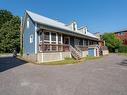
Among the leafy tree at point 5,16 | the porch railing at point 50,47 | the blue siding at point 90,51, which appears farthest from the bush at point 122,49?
the leafy tree at point 5,16

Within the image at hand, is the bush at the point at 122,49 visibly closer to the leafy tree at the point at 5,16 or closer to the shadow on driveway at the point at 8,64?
the shadow on driveway at the point at 8,64

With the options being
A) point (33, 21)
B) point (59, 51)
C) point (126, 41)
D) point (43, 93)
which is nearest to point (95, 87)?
point (43, 93)

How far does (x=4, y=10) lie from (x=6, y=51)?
2453cm

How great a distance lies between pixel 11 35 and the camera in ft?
136

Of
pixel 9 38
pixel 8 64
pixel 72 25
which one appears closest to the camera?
pixel 8 64

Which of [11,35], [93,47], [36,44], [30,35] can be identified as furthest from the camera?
[11,35]

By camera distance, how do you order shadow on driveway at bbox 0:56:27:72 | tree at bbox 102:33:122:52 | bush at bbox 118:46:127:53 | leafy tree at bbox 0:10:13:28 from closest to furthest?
shadow on driveway at bbox 0:56:27:72 → tree at bbox 102:33:122:52 → bush at bbox 118:46:127:53 → leafy tree at bbox 0:10:13:28

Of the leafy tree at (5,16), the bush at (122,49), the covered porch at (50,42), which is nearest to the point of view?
the covered porch at (50,42)

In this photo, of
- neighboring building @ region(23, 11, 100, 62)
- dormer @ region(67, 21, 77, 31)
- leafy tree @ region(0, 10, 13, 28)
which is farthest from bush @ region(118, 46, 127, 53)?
leafy tree @ region(0, 10, 13, 28)

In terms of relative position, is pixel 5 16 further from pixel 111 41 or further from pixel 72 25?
pixel 111 41

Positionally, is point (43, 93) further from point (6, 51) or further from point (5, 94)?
point (6, 51)

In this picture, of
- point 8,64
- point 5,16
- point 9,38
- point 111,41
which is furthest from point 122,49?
point 5,16

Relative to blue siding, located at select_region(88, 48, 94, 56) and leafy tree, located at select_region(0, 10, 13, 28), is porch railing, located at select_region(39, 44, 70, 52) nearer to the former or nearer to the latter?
blue siding, located at select_region(88, 48, 94, 56)

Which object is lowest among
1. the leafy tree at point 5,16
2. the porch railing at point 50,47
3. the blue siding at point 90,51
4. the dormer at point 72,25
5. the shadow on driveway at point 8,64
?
the shadow on driveway at point 8,64
